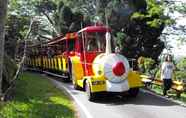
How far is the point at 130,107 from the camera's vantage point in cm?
1733

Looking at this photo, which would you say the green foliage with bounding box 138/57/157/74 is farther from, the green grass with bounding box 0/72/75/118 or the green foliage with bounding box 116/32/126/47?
the green grass with bounding box 0/72/75/118

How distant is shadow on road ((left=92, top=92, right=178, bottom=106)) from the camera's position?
1806cm

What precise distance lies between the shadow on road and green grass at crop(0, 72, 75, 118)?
1461 mm

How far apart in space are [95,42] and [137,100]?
12.4ft

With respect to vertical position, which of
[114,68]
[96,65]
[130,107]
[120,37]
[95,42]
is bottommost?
[130,107]

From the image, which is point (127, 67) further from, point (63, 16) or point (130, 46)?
point (63, 16)

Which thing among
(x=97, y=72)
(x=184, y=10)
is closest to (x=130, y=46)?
(x=184, y=10)

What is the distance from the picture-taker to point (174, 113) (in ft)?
51.2

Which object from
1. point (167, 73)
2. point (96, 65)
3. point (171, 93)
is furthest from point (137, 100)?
point (171, 93)

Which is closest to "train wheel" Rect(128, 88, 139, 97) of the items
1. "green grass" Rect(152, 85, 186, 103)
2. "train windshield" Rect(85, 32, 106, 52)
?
"green grass" Rect(152, 85, 186, 103)

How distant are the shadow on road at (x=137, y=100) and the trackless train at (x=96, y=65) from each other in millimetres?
377

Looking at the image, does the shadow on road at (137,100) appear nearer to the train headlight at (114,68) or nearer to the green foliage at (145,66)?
the train headlight at (114,68)

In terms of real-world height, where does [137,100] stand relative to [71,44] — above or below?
below

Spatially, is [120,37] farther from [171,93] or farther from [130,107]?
[130,107]
